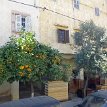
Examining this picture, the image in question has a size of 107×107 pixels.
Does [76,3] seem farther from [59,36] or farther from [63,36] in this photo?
[59,36]

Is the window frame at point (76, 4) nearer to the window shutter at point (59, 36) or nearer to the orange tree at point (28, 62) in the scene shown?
the window shutter at point (59, 36)

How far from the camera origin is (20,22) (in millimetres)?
15570

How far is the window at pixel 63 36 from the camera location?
59.7ft

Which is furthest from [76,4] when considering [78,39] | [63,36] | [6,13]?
[6,13]

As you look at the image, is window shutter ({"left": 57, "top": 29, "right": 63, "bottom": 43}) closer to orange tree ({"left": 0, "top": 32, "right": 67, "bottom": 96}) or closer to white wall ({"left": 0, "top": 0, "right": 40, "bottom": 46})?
white wall ({"left": 0, "top": 0, "right": 40, "bottom": 46})

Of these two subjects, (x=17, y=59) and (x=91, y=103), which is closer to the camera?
(x=91, y=103)

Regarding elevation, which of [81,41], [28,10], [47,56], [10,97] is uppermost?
A: [28,10]

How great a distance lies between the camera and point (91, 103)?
9.11 m

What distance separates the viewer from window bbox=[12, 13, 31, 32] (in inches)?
599

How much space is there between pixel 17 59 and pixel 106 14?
45.6 ft

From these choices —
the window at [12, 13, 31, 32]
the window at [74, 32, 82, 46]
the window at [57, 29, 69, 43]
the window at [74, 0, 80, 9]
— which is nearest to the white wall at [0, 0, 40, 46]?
the window at [12, 13, 31, 32]

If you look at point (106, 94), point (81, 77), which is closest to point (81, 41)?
point (81, 77)

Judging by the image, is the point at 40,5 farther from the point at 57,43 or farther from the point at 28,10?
the point at 57,43

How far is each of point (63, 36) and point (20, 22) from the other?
4071 millimetres
